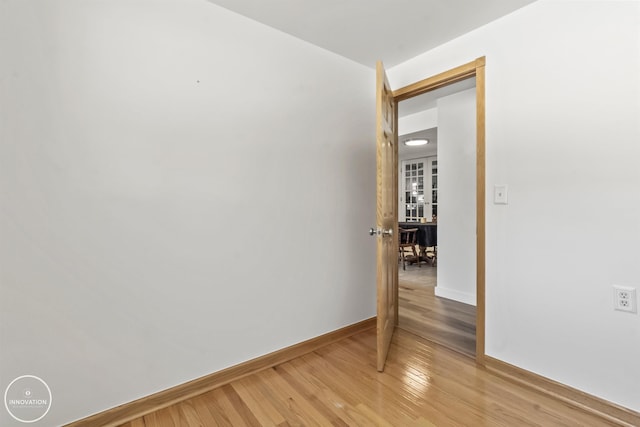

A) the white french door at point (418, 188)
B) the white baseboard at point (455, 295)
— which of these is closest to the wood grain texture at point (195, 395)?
the white baseboard at point (455, 295)

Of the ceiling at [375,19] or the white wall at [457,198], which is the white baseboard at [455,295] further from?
the ceiling at [375,19]

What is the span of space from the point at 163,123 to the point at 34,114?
0.53 metres

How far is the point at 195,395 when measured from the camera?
172 cm

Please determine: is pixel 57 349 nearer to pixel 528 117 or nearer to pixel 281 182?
pixel 281 182

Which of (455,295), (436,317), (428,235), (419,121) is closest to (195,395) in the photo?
(436,317)

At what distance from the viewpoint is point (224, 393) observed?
68.6 inches

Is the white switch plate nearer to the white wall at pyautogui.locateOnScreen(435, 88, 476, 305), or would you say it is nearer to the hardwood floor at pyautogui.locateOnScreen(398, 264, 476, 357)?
the hardwood floor at pyautogui.locateOnScreen(398, 264, 476, 357)

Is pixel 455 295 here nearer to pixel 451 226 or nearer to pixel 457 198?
pixel 451 226

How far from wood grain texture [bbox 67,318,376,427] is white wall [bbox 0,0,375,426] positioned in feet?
0.14

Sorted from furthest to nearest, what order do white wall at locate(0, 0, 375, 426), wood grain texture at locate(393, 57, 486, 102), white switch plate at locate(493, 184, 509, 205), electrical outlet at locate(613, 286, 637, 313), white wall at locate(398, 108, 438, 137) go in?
white wall at locate(398, 108, 438, 137) → wood grain texture at locate(393, 57, 486, 102) → white switch plate at locate(493, 184, 509, 205) → electrical outlet at locate(613, 286, 637, 313) → white wall at locate(0, 0, 375, 426)

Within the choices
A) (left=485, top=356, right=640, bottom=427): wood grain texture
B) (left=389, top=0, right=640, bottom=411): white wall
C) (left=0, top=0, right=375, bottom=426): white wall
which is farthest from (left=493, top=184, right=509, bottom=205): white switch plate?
(left=0, top=0, right=375, bottom=426): white wall

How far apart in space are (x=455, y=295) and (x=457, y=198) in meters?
1.17

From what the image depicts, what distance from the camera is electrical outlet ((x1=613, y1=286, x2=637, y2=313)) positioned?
1.47 meters

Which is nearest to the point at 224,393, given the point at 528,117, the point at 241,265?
the point at 241,265
